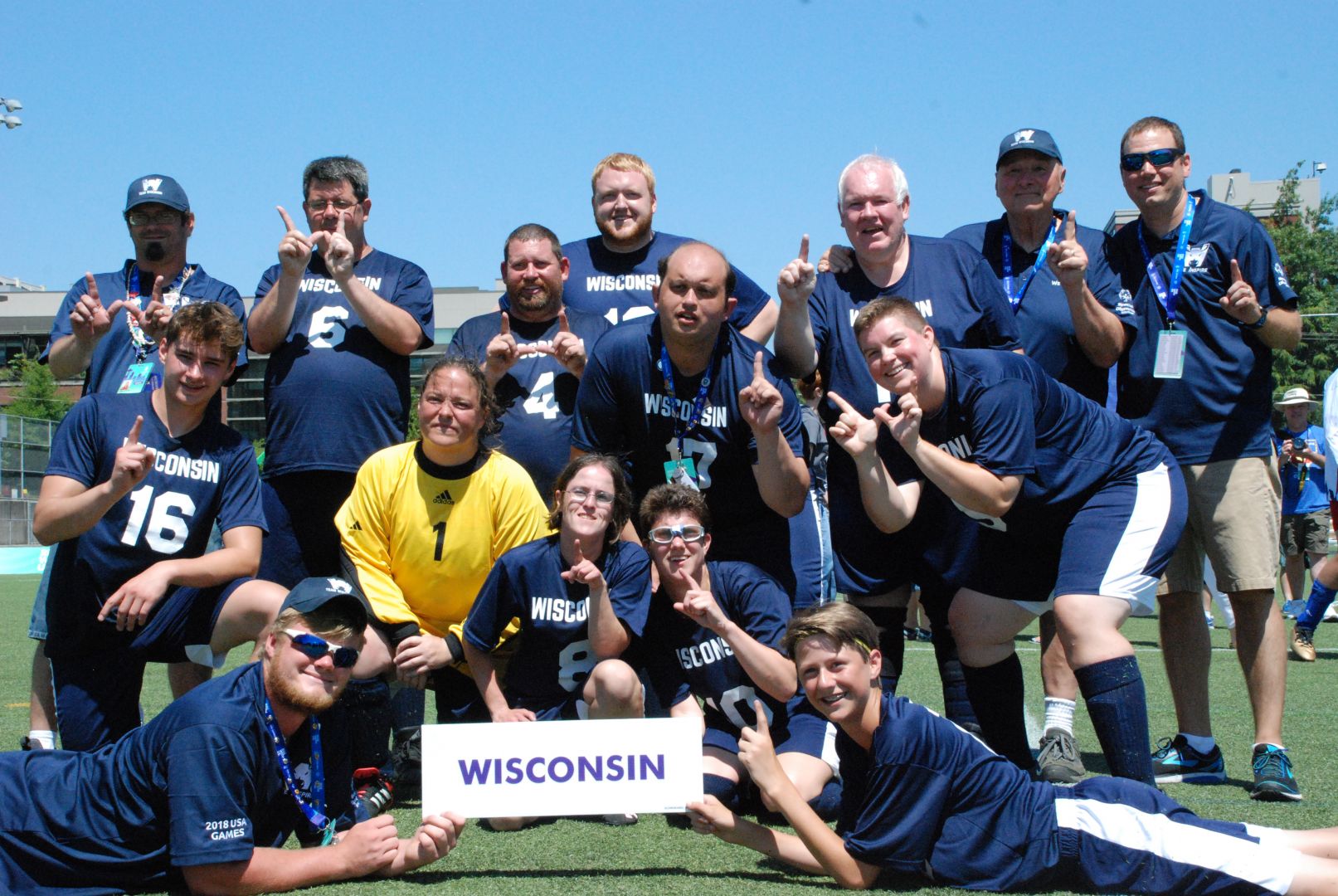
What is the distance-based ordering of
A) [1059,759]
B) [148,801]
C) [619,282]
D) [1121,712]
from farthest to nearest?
[619,282]
[1059,759]
[1121,712]
[148,801]

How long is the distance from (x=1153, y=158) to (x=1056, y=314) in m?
0.75

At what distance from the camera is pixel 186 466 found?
4.64 meters

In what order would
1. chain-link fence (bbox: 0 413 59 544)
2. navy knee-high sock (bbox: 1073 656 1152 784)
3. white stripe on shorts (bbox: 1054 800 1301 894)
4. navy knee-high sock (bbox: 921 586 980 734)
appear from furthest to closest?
chain-link fence (bbox: 0 413 59 544) → navy knee-high sock (bbox: 921 586 980 734) → navy knee-high sock (bbox: 1073 656 1152 784) → white stripe on shorts (bbox: 1054 800 1301 894)

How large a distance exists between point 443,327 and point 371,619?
60.9 m

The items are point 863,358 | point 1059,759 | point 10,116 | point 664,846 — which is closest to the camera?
point 664,846

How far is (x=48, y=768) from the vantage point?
324cm

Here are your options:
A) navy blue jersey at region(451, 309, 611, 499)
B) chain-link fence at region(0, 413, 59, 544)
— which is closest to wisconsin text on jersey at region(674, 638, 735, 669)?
navy blue jersey at region(451, 309, 611, 499)

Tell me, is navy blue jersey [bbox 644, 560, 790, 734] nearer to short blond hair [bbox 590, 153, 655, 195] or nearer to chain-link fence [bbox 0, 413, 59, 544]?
short blond hair [bbox 590, 153, 655, 195]

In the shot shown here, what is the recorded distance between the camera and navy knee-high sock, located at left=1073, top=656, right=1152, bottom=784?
147 inches

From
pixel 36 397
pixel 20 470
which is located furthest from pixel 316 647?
pixel 36 397

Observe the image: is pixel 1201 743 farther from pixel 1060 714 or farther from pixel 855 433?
A: pixel 855 433

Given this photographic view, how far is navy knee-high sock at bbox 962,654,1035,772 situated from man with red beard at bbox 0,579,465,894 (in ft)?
6.88

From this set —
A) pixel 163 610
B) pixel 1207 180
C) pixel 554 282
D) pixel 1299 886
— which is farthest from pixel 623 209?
pixel 1207 180

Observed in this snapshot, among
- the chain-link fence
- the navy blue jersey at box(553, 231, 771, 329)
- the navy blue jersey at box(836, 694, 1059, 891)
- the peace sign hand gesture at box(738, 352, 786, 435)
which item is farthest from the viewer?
the chain-link fence
